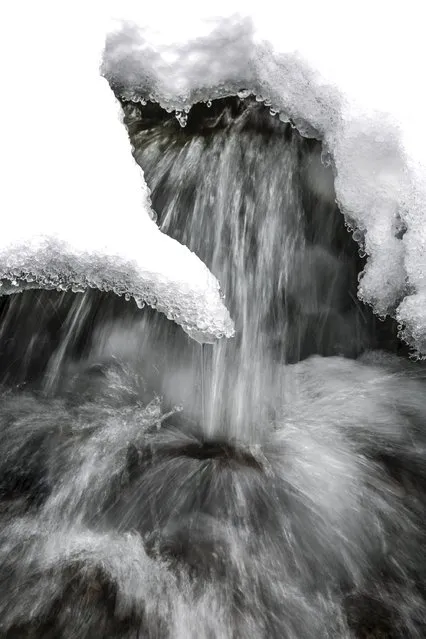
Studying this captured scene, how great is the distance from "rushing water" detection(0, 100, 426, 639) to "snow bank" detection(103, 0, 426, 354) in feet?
A: 0.66

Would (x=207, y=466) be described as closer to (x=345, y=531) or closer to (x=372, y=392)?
(x=345, y=531)

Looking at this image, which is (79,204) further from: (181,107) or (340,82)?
(340,82)

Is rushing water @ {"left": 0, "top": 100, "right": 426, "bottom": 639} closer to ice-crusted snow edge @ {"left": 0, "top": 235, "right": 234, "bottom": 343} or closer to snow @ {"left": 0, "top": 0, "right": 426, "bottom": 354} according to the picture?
snow @ {"left": 0, "top": 0, "right": 426, "bottom": 354}

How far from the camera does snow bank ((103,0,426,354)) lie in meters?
2.01

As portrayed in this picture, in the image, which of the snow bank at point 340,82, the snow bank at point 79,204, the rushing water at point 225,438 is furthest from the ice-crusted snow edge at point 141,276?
the snow bank at point 340,82

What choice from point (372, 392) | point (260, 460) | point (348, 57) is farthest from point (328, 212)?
point (260, 460)

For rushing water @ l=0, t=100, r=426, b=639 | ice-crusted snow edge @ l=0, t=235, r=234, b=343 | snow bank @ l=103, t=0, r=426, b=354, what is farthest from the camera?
snow bank @ l=103, t=0, r=426, b=354

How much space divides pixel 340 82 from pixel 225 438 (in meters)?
1.33

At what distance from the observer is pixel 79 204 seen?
1.91m

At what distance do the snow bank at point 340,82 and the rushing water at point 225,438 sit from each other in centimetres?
20

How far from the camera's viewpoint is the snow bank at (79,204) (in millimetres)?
1834

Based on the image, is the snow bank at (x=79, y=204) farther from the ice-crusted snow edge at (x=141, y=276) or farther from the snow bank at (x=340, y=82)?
the snow bank at (x=340, y=82)

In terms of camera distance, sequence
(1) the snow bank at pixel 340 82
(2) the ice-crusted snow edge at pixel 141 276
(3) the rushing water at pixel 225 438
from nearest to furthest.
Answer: (3) the rushing water at pixel 225 438 → (2) the ice-crusted snow edge at pixel 141 276 → (1) the snow bank at pixel 340 82

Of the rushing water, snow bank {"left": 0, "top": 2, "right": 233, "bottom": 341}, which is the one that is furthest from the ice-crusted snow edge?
the rushing water
